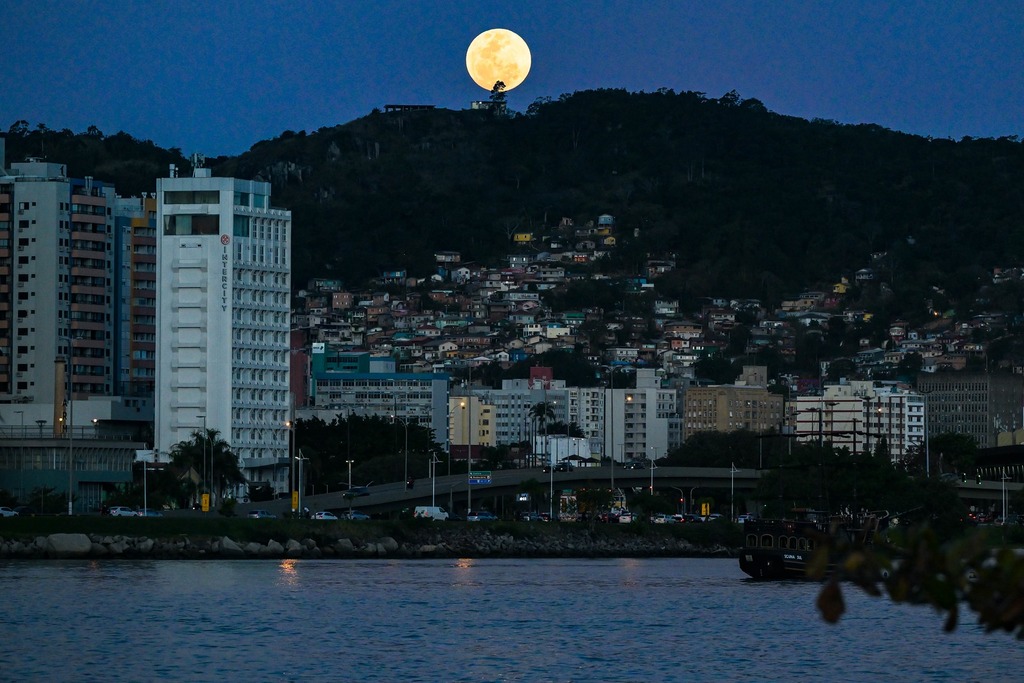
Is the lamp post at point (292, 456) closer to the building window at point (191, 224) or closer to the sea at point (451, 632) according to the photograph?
the building window at point (191, 224)

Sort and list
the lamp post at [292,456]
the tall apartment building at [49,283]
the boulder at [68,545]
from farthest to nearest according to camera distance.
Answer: the tall apartment building at [49,283] < the lamp post at [292,456] < the boulder at [68,545]

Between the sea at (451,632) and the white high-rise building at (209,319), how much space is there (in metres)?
67.9

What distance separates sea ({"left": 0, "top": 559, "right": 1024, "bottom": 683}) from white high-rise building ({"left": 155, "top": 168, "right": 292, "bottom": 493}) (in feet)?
223

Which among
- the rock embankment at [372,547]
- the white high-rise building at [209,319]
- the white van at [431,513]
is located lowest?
the rock embankment at [372,547]

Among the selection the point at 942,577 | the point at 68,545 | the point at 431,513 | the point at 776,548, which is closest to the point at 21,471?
the point at 431,513

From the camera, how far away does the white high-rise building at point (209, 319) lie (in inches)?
6152

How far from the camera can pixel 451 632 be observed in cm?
5684

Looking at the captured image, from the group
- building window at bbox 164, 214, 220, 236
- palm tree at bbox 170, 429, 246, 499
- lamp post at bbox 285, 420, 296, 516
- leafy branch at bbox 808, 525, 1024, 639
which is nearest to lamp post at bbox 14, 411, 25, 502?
palm tree at bbox 170, 429, 246, 499

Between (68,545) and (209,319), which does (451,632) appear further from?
(209,319)

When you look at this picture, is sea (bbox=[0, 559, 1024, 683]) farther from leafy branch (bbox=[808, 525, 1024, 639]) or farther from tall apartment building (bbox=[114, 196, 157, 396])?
tall apartment building (bbox=[114, 196, 157, 396])

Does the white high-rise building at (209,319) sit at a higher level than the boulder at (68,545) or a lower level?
higher

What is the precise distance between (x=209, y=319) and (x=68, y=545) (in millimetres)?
58609

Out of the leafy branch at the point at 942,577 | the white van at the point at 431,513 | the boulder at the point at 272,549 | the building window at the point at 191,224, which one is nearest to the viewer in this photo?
the leafy branch at the point at 942,577

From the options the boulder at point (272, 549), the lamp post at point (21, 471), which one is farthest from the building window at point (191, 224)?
the boulder at point (272, 549)
